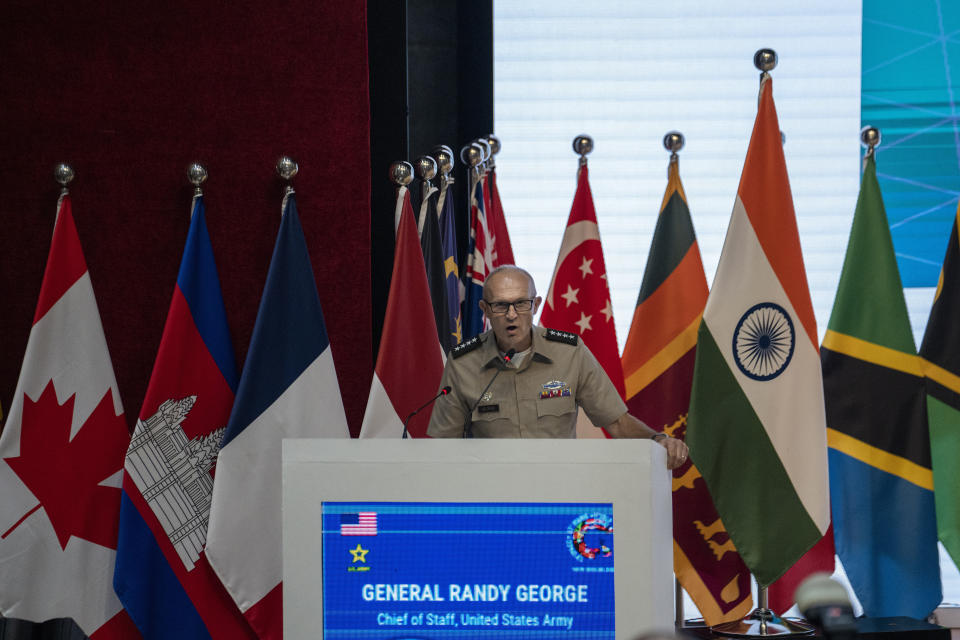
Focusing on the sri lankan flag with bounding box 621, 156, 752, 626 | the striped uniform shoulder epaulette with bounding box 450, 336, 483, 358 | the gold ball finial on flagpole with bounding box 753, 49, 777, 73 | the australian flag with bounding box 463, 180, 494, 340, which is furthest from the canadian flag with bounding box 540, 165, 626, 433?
the striped uniform shoulder epaulette with bounding box 450, 336, 483, 358

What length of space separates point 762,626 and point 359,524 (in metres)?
2.15

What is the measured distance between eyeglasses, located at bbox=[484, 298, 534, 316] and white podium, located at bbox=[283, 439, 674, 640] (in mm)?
1120

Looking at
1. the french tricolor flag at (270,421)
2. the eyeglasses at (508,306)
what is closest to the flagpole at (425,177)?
the french tricolor flag at (270,421)

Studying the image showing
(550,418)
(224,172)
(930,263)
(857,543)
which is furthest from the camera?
(930,263)

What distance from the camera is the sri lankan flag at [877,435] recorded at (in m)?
3.05

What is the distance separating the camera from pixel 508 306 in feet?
8.09

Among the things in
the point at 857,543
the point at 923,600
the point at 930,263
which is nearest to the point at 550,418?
the point at 857,543

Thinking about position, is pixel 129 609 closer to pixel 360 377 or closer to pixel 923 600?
pixel 360 377

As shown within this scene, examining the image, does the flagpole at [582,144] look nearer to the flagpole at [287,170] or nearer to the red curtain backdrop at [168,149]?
the red curtain backdrop at [168,149]

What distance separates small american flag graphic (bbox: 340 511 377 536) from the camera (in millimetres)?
1334

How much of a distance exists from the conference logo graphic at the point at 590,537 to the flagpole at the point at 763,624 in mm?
1943

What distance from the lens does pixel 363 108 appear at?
11.1ft

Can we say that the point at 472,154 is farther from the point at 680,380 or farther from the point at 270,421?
the point at 270,421

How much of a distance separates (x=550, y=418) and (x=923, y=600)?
55.1 inches
